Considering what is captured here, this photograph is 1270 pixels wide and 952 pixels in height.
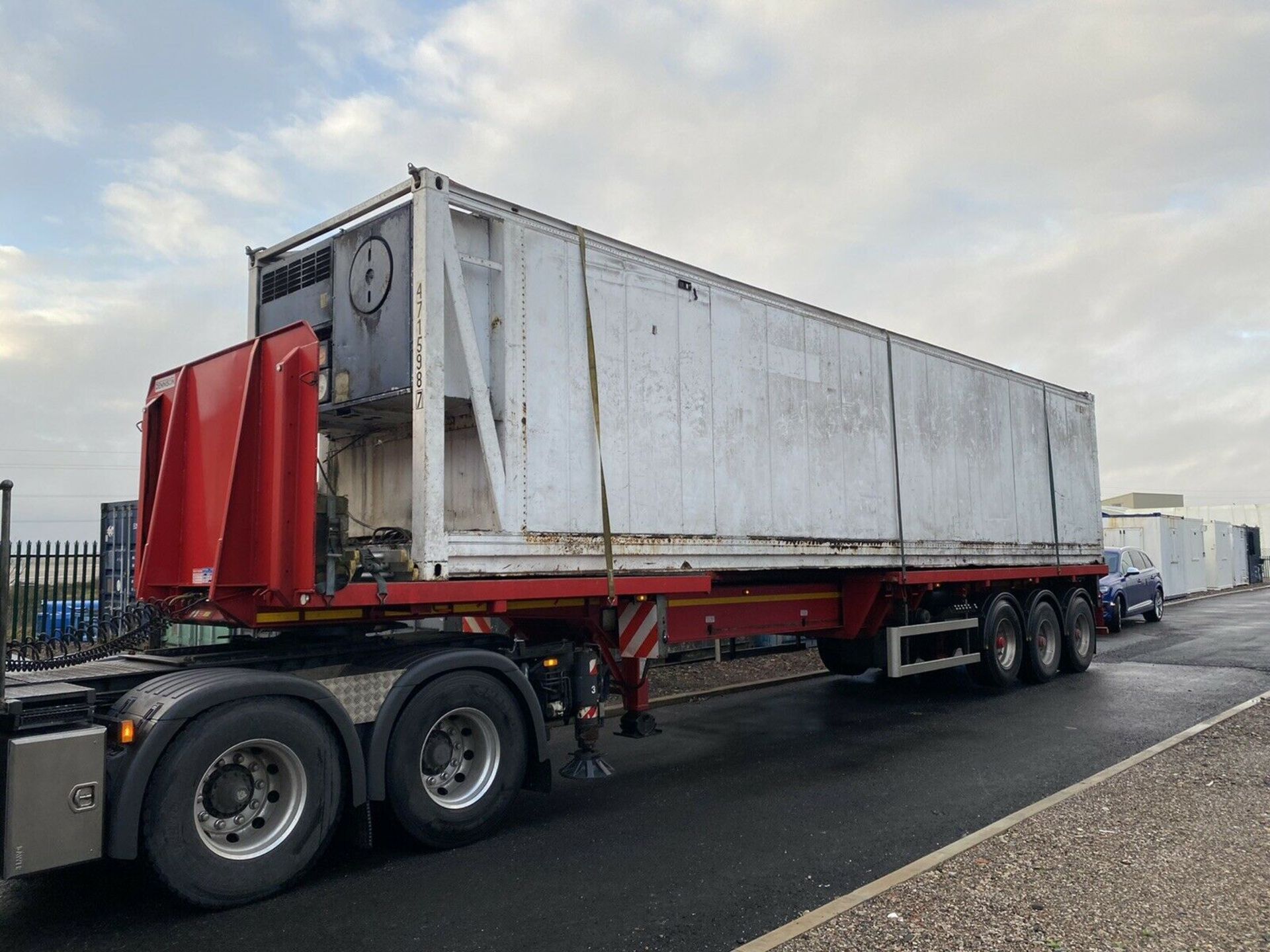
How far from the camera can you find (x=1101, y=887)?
4438 millimetres

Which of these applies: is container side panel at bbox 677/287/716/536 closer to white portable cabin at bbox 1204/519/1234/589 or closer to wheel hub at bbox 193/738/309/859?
wheel hub at bbox 193/738/309/859

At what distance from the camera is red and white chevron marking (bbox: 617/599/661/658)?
6.94m

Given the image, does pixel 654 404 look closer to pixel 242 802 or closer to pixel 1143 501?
pixel 242 802

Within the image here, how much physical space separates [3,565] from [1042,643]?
11.5 meters

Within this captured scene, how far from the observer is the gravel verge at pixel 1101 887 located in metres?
3.87

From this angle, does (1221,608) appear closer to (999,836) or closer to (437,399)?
(999,836)

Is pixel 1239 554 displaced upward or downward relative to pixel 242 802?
upward

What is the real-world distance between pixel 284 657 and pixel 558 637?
7.70ft

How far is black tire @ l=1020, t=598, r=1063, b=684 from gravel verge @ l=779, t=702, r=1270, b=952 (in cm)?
552

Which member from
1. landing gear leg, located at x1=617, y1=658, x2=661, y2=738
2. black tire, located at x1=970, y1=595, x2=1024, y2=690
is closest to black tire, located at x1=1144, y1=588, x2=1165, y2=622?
black tire, located at x1=970, y1=595, x2=1024, y2=690

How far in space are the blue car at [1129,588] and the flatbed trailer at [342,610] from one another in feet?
44.6

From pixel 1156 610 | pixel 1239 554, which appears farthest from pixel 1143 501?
pixel 1156 610

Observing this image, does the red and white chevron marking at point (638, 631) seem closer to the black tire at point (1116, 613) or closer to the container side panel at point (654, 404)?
the container side panel at point (654, 404)

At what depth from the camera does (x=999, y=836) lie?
16.9 ft
